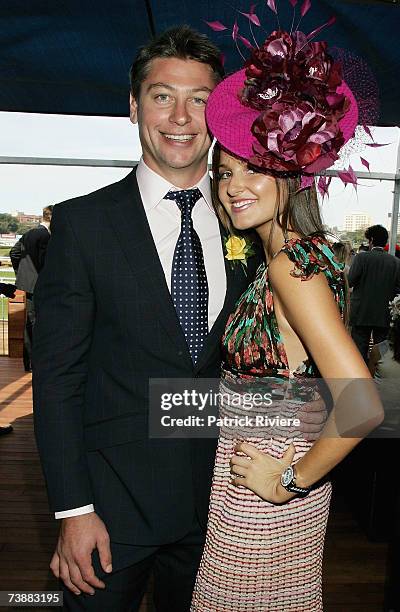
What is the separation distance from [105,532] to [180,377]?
1.40ft

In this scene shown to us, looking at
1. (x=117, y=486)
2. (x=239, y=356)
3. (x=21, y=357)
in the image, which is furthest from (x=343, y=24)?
(x=21, y=357)

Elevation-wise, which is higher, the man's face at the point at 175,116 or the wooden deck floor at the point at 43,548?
the man's face at the point at 175,116

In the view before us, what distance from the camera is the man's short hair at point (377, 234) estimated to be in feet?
18.1

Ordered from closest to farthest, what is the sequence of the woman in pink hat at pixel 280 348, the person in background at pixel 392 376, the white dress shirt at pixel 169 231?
the woman in pink hat at pixel 280 348
the white dress shirt at pixel 169 231
the person in background at pixel 392 376

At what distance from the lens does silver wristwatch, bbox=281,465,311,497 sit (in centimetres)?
133

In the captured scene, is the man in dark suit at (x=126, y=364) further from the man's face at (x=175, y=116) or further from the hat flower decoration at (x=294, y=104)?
the hat flower decoration at (x=294, y=104)

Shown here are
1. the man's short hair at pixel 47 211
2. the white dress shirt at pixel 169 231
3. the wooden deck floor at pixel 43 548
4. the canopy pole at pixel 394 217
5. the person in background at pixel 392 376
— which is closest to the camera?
the white dress shirt at pixel 169 231

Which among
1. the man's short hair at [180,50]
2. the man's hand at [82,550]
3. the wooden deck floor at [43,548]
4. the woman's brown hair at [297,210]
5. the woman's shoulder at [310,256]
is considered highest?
the man's short hair at [180,50]

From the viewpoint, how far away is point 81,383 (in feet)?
4.78

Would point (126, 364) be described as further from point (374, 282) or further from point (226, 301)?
point (374, 282)

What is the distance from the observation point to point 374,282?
18.2 feet

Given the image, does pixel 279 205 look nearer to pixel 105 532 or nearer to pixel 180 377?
pixel 180 377

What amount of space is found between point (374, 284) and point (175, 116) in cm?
434

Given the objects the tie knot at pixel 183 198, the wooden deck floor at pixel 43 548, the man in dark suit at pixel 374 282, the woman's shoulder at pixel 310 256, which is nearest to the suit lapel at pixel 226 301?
the tie knot at pixel 183 198
